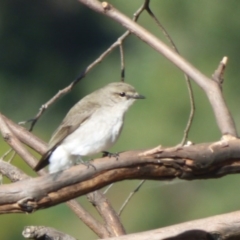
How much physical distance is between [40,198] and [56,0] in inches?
752

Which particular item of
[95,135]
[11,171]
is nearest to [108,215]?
[95,135]

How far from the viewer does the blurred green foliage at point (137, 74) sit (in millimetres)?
15367

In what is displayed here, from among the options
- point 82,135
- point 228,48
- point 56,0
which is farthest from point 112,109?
point 56,0

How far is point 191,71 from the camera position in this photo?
12.6ft

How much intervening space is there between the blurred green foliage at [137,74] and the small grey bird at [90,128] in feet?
29.6

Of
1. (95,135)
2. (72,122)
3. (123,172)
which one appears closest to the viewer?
(123,172)

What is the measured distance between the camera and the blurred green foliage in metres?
15.4

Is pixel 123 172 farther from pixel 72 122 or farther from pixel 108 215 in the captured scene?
pixel 72 122

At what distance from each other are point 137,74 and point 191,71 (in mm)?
14637

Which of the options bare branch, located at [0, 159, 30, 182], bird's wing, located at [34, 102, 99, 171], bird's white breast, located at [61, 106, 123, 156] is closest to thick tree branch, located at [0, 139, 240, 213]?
bare branch, located at [0, 159, 30, 182]

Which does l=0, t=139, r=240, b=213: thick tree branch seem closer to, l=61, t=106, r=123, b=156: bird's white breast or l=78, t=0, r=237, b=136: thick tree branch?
l=78, t=0, r=237, b=136: thick tree branch

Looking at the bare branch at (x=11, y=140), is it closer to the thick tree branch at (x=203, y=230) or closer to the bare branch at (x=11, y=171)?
the bare branch at (x=11, y=171)

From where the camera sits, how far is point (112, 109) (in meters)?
Answer: 4.32

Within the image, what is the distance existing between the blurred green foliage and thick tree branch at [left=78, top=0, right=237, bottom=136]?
9613 mm
